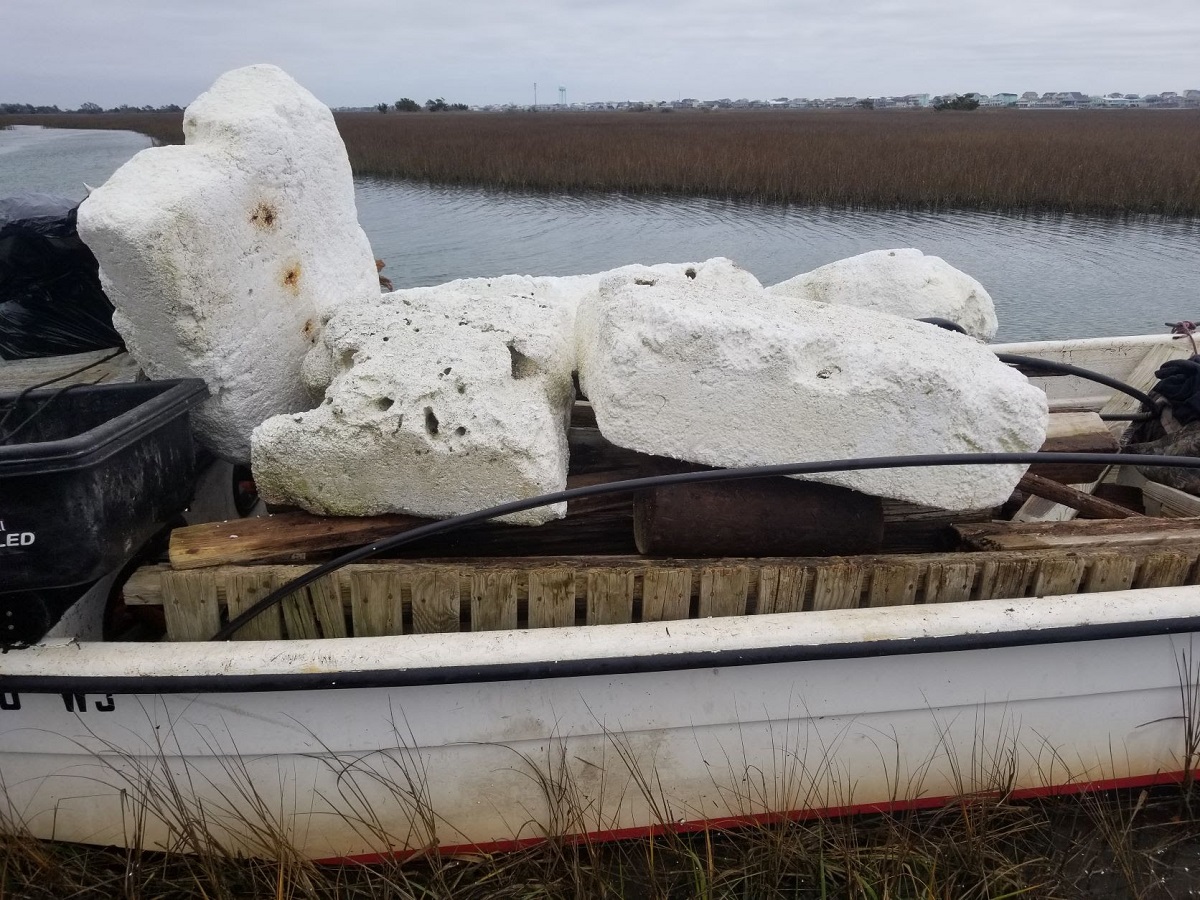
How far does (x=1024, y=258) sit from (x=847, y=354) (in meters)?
12.3

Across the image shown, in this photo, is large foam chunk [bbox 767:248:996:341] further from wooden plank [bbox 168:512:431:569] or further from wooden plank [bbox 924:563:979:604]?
wooden plank [bbox 168:512:431:569]

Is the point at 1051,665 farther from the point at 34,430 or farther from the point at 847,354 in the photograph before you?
the point at 34,430

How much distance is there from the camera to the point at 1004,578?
2303 mm

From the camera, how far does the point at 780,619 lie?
6.67ft

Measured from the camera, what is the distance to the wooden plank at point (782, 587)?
2.19 meters

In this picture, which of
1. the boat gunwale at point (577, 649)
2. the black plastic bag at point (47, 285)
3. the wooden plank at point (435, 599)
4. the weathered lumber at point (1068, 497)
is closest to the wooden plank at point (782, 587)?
the boat gunwale at point (577, 649)

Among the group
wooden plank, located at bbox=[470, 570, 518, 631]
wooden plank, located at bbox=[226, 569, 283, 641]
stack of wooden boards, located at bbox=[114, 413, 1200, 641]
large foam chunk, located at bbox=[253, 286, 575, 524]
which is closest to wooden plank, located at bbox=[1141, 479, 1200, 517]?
stack of wooden boards, located at bbox=[114, 413, 1200, 641]

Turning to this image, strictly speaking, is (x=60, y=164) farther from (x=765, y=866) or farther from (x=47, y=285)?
(x=765, y=866)

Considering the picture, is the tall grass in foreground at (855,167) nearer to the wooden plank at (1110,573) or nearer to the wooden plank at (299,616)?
the wooden plank at (1110,573)

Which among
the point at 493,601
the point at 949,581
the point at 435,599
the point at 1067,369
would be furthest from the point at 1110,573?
the point at 435,599

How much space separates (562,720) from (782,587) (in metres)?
0.66

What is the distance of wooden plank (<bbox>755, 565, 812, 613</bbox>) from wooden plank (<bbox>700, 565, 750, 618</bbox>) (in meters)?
0.04

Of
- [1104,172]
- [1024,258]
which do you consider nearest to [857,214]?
[1024,258]

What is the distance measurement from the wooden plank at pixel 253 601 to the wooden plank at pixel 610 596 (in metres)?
0.79
